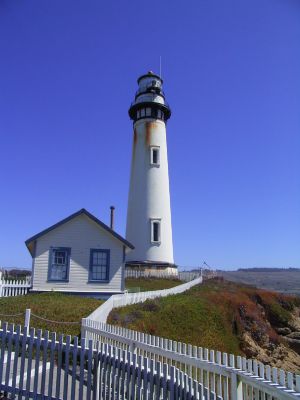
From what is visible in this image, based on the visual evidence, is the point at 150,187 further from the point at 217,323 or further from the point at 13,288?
the point at 13,288

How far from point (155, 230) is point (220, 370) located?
80.5ft

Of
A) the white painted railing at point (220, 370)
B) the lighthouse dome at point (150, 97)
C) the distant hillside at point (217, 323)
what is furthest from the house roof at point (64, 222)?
the lighthouse dome at point (150, 97)

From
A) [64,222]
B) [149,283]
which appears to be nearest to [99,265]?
[64,222]

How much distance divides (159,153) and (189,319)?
17.1 meters

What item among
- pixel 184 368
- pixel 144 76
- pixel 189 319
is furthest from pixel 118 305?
pixel 144 76

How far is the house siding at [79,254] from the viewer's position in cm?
1933

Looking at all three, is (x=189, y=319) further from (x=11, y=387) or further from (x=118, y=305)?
(x=11, y=387)

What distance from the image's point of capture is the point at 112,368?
6.38 m

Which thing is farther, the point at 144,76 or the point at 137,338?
the point at 144,76

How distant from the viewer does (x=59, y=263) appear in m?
19.7

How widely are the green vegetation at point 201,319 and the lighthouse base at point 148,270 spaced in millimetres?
4240

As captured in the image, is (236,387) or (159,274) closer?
(236,387)

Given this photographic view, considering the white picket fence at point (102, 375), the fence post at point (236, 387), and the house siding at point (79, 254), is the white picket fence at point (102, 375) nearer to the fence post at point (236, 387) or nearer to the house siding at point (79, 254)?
the fence post at point (236, 387)

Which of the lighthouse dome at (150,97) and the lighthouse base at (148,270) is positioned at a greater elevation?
the lighthouse dome at (150,97)
